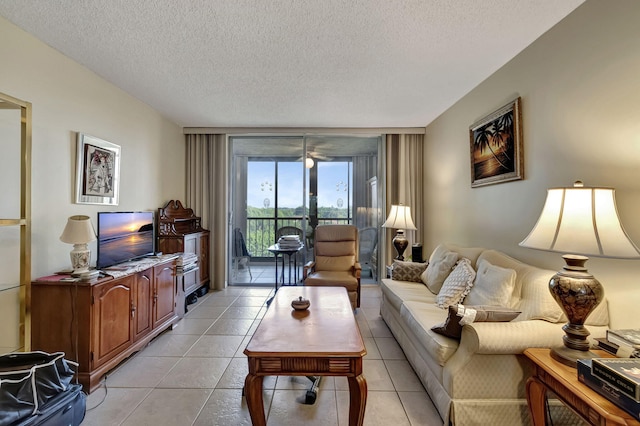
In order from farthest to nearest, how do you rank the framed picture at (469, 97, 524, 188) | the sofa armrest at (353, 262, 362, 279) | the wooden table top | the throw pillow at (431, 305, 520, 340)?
the sofa armrest at (353, 262, 362, 279) → the framed picture at (469, 97, 524, 188) → the throw pillow at (431, 305, 520, 340) → the wooden table top

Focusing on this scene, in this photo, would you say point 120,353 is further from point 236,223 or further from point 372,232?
point 372,232

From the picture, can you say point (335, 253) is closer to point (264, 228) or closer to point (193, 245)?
point (264, 228)

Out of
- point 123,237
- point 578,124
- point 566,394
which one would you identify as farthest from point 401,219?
point 123,237

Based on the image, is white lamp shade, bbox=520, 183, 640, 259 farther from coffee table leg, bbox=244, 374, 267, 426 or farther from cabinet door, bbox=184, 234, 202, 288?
cabinet door, bbox=184, 234, 202, 288

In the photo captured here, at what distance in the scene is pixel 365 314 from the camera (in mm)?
3592

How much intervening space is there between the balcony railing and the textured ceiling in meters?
2.09

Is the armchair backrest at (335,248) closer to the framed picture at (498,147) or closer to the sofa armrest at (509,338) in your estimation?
the framed picture at (498,147)

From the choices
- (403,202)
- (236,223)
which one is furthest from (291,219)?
(403,202)

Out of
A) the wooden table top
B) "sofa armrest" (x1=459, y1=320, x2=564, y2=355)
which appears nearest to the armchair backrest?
the wooden table top

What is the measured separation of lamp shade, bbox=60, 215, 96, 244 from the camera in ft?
6.86

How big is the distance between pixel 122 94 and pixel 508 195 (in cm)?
409

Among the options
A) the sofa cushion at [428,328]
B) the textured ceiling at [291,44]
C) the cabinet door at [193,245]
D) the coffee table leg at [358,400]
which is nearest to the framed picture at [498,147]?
the textured ceiling at [291,44]

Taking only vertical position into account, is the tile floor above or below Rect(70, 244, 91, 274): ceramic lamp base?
below

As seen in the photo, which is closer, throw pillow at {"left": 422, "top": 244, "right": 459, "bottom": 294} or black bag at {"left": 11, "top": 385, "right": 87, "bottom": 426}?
black bag at {"left": 11, "top": 385, "right": 87, "bottom": 426}
